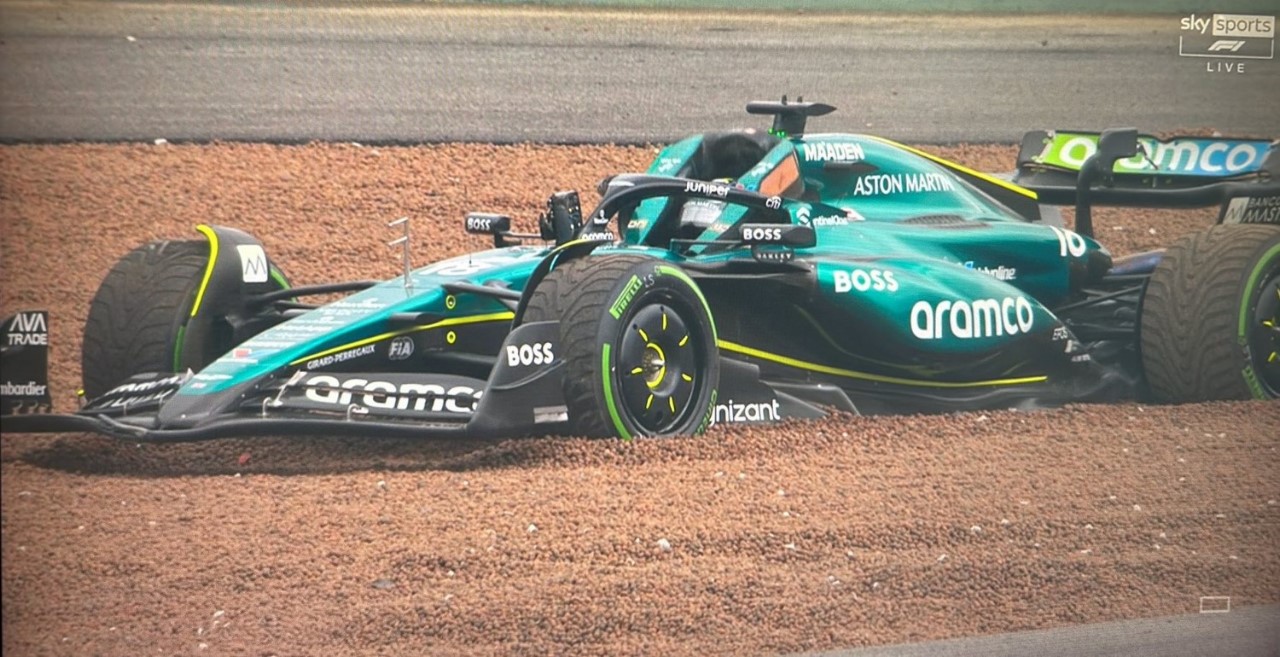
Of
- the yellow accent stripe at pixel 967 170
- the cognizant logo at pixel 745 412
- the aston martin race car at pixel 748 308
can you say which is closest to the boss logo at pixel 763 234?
the aston martin race car at pixel 748 308

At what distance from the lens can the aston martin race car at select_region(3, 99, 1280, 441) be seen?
5715 mm

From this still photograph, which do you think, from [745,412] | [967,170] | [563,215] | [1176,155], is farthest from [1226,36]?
[563,215]

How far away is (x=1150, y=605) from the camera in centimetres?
535

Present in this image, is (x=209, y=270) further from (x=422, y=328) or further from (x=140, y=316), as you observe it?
(x=422, y=328)

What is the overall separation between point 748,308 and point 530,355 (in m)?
1.16

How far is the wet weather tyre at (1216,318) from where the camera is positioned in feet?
21.6

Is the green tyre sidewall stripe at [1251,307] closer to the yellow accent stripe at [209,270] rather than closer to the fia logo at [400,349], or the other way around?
the fia logo at [400,349]

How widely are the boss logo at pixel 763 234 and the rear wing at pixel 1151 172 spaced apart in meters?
1.11

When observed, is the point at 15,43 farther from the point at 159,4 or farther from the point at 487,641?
the point at 487,641

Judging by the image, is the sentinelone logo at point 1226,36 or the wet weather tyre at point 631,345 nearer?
the wet weather tyre at point 631,345

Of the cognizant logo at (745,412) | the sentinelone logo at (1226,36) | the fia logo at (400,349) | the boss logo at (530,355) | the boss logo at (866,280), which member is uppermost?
the sentinelone logo at (1226,36)

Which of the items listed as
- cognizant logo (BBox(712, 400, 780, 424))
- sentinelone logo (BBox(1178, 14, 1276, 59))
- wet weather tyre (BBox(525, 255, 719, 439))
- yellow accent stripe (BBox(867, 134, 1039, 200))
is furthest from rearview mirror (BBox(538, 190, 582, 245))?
sentinelone logo (BBox(1178, 14, 1276, 59))

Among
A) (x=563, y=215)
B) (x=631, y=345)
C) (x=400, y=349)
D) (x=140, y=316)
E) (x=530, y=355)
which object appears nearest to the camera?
(x=530, y=355)

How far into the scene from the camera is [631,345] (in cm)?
579
